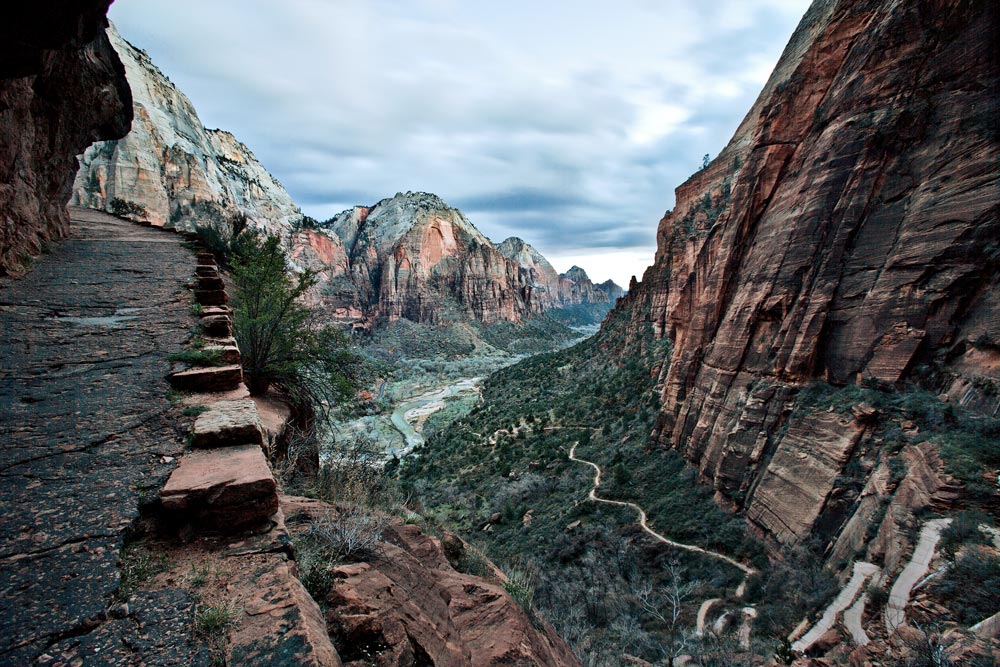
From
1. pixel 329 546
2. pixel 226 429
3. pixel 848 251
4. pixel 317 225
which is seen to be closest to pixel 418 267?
pixel 317 225

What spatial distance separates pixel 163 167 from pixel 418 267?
60719 millimetres

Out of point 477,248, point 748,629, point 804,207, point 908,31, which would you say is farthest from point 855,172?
point 477,248

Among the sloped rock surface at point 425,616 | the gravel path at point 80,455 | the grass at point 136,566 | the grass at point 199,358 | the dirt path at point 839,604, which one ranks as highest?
the grass at point 199,358

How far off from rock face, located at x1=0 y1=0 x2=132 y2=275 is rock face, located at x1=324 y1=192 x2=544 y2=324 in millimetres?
82789

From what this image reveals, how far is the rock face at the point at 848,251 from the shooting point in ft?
38.9

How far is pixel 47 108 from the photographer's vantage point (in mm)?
8844

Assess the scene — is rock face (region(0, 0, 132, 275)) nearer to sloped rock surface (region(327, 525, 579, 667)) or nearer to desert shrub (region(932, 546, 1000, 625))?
sloped rock surface (region(327, 525, 579, 667))

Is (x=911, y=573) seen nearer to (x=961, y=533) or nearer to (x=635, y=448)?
(x=961, y=533)

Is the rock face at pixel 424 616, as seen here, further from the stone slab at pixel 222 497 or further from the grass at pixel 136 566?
the grass at pixel 136 566

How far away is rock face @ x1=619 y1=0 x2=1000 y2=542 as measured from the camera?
11.9m

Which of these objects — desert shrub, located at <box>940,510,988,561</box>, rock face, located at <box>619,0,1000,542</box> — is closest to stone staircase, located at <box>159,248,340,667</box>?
Answer: desert shrub, located at <box>940,510,988,561</box>

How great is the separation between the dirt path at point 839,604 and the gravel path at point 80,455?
38.6ft

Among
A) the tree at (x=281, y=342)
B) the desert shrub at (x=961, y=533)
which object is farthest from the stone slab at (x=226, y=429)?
the desert shrub at (x=961, y=533)

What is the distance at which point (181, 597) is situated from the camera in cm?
232
